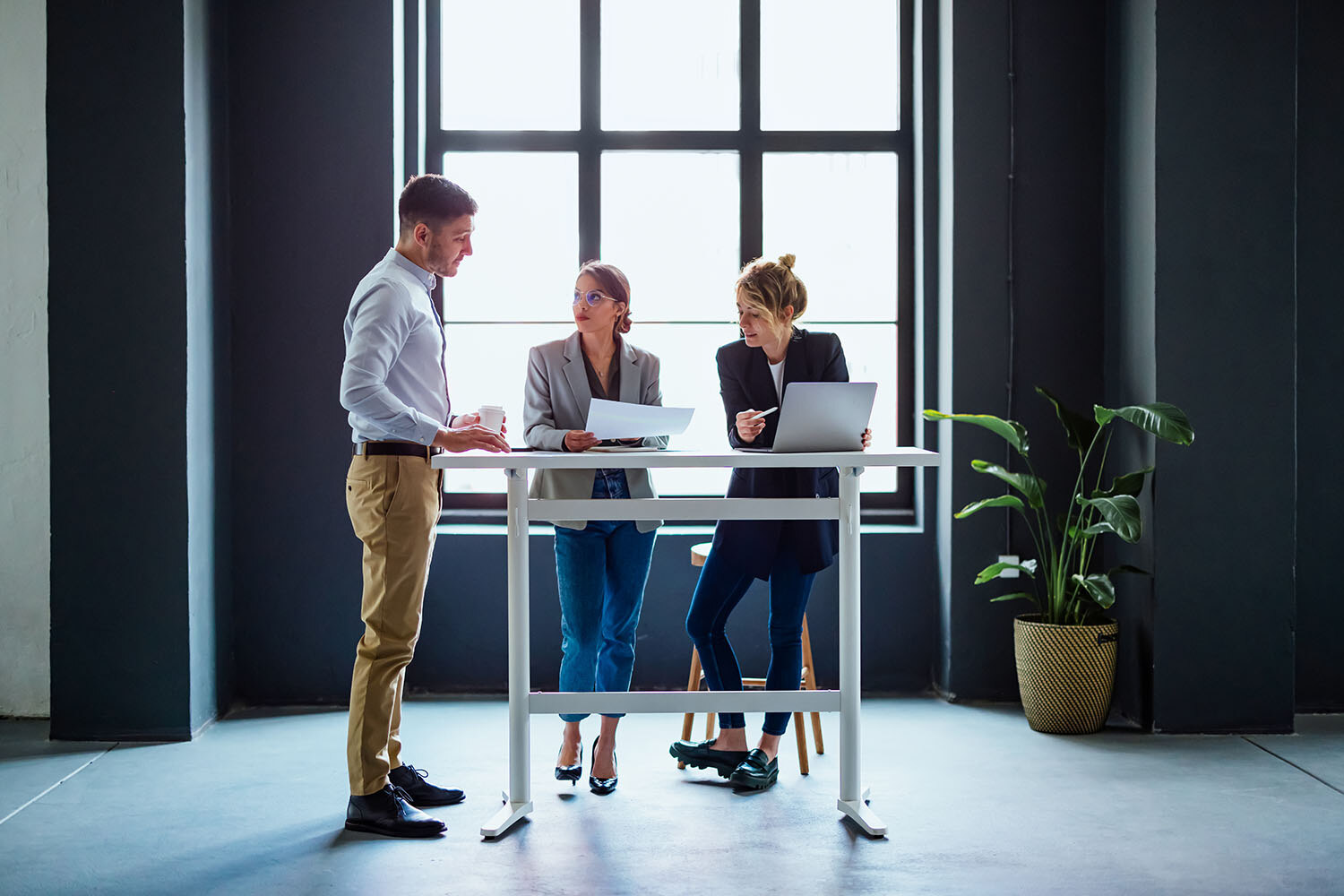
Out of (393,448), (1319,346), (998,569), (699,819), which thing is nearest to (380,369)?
(393,448)

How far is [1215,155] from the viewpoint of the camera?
369cm

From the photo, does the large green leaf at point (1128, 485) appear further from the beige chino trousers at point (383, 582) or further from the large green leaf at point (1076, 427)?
the beige chino trousers at point (383, 582)

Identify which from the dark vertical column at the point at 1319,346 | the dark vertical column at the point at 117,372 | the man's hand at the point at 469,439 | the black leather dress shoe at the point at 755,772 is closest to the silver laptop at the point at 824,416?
the man's hand at the point at 469,439

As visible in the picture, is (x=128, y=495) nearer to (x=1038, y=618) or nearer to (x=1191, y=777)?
(x=1038, y=618)

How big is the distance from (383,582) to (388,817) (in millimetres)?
585

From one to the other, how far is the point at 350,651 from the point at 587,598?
1410 millimetres

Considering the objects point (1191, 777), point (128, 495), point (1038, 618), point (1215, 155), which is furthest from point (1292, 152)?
point (128, 495)

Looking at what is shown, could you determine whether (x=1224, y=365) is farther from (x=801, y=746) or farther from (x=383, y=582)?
(x=383, y=582)

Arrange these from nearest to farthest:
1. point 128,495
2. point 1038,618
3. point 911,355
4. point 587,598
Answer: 1. point 587,598
2. point 128,495
3. point 1038,618
4. point 911,355

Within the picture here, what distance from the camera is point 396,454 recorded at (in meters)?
2.73

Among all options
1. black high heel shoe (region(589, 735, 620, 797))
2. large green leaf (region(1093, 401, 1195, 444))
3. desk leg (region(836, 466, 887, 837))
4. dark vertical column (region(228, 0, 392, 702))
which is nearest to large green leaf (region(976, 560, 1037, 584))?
large green leaf (region(1093, 401, 1195, 444))

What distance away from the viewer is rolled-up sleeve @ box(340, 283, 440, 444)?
2.62 meters

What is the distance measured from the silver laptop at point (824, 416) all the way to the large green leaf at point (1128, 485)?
1.36 metres

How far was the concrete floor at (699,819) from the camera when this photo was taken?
97.7 inches
